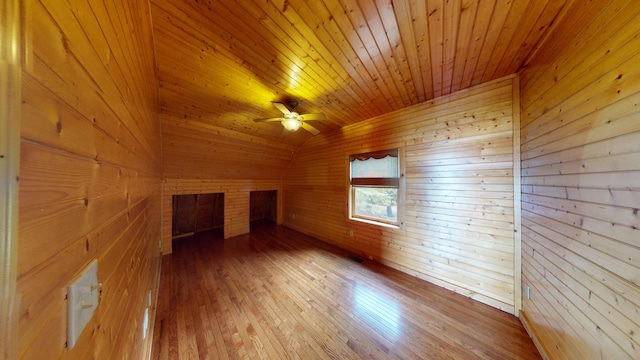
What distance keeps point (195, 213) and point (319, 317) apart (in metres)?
4.53

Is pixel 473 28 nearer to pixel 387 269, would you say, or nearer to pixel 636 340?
pixel 636 340

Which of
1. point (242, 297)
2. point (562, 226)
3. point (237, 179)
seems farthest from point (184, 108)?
point (562, 226)

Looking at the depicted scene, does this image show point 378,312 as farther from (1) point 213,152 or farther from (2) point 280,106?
(1) point 213,152

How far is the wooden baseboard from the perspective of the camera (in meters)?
1.59

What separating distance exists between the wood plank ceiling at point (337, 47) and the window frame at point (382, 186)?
2.89ft

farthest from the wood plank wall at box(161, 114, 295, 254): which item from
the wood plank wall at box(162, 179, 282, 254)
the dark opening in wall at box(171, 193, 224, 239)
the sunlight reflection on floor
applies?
the sunlight reflection on floor

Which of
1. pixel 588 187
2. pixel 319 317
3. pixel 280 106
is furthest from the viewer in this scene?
pixel 280 106

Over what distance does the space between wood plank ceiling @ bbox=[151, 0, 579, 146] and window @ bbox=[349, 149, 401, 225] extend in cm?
97

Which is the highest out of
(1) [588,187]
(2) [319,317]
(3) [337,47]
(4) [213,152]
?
(3) [337,47]

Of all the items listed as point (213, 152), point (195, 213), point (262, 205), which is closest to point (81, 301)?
point (213, 152)

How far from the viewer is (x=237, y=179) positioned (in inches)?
183

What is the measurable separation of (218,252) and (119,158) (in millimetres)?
3503

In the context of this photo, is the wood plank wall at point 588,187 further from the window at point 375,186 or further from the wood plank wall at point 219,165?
the wood plank wall at point 219,165

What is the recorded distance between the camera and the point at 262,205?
6.46 meters
